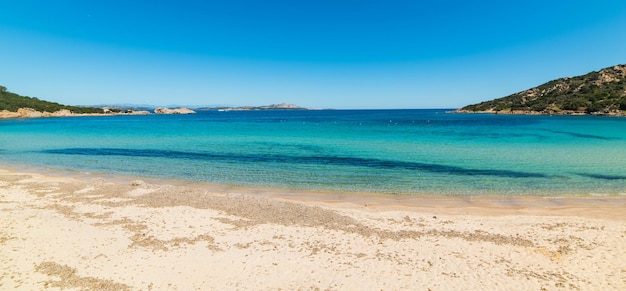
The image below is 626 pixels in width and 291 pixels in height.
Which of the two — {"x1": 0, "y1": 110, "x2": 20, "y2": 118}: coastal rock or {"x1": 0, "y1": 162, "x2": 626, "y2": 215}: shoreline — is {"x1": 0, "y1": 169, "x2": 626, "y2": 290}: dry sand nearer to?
{"x1": 0, "y1": 162, "x2": 626, "y2": 215}: shoreline

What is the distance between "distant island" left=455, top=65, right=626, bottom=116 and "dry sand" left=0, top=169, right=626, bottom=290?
117 metres

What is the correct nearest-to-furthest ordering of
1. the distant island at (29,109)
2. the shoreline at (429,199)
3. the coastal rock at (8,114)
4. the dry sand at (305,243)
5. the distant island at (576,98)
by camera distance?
the dry sand at (305,243)
the shoreline at (429,199)
the distant island at (576,98)
the coastal rock at (8,114)
the distant island at (29,109)

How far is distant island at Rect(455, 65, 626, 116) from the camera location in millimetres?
102750

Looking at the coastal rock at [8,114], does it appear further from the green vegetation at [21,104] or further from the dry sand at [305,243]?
the dry sand at [305,243]

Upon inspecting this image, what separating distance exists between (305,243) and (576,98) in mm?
150110

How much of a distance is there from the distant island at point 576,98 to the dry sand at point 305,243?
117006mm

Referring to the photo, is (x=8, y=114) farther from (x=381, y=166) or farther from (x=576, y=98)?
(x=576, y=98)

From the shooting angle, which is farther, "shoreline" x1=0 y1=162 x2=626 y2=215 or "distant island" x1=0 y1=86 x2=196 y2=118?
"distant island" x1=0 y1=86 x2=196 y2=118

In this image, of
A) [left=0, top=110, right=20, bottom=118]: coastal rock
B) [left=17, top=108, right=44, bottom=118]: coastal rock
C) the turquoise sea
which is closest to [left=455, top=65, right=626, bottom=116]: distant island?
the turquoise sea

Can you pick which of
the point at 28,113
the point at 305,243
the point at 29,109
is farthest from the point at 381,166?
the point at 29,109

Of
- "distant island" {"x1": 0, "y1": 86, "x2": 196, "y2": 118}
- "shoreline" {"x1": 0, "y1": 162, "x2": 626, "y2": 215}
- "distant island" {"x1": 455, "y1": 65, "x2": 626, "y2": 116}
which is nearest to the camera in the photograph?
"shoreline" {"x1": 0, "y1": 162, "x2": 626, "y2": 215}

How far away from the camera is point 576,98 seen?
12044 cm

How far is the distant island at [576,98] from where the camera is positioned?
103m

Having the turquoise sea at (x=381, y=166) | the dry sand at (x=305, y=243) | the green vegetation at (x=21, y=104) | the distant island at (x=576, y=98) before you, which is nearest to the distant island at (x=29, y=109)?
the green vegetation at (x=21, y=104)
